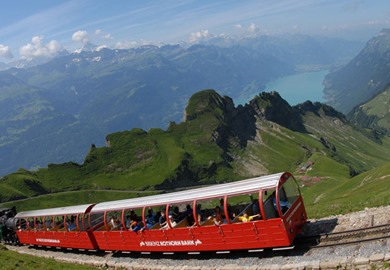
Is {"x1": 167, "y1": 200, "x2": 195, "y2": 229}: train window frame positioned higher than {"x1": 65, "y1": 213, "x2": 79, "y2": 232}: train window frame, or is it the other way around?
{"x1": 167, "y1": 200, "x2": 195, "y2": 229}: train window frame

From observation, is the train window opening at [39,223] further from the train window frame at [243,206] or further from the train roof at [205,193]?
the train window frame at [243,206]

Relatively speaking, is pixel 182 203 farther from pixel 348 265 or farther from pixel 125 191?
pixel 125 191

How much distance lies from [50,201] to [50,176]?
30.6 meters

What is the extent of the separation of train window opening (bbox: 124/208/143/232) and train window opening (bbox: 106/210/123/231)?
819 millimetres

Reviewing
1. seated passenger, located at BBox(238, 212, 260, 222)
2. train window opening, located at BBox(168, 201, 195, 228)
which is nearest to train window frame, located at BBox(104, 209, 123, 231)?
train window opening, located at BBox(168, 201, 195, 228)

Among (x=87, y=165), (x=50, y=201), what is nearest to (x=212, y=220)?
(x=50, y=201)

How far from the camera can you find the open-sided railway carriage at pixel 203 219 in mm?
23188

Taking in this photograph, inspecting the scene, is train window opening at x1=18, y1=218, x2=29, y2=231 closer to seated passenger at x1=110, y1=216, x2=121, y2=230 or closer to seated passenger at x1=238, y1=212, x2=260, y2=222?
seated passenger at x1=110, y1=216, x2=121, y2=230

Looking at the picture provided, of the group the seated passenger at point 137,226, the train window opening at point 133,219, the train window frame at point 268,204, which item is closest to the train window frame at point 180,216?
the train window opening at point 133,219

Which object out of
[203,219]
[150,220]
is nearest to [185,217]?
[203,219]

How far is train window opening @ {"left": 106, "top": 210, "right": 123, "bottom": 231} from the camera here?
3259 centimetres

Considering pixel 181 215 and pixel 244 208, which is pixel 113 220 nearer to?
pixel 181 215

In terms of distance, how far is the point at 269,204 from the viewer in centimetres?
2330

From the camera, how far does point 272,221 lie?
2281 cm
